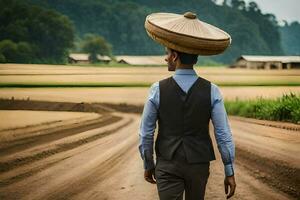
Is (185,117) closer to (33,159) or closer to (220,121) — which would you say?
(220,121)

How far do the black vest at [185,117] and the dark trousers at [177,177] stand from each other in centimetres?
3

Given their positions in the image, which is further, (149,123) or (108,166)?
(108,166)

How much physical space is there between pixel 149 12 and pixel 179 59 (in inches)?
164

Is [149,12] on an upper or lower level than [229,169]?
upper

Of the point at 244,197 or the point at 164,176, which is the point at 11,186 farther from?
the point at 164,176

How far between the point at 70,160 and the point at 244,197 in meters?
2.08

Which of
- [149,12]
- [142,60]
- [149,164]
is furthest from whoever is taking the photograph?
[142,60]

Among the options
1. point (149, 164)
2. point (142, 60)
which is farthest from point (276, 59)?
point (149, 164)

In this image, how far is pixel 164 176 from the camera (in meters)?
3.25

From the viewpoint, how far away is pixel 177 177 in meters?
3.27

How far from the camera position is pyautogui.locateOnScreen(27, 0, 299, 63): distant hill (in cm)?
735

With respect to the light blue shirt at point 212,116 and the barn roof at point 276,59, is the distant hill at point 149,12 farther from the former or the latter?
the light blue shirt at point 212,116

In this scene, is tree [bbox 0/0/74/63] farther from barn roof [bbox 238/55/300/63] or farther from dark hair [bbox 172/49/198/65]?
dark hair [bbox 172/49/198/65]

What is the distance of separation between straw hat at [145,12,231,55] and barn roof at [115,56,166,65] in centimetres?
375
